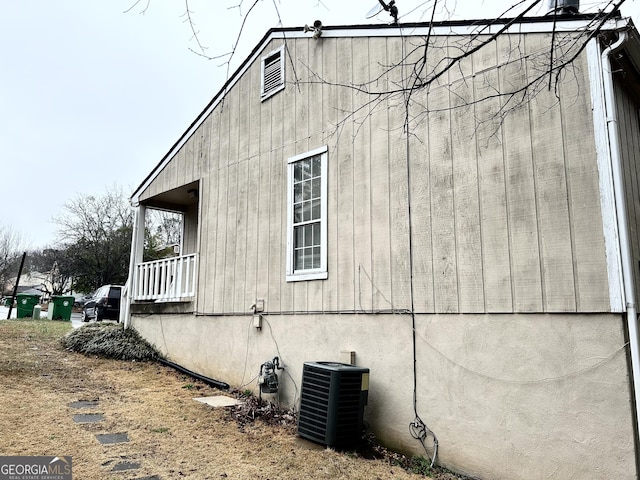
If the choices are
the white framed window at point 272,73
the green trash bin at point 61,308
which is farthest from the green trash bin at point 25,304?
the white framed window at point 272,73

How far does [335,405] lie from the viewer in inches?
178

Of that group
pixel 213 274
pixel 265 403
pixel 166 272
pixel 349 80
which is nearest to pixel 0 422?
pixel 265 403

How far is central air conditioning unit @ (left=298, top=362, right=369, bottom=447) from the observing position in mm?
4523

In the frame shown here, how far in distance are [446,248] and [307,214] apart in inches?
87.3

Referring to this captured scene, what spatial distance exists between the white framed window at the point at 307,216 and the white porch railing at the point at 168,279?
262 cm

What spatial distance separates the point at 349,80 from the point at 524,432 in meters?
4.49

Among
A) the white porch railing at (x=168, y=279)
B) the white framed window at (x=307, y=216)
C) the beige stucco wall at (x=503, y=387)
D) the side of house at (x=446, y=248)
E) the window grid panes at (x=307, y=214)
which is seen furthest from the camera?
the white porch railing at (x=168, y=279)

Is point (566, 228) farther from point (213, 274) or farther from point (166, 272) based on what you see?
point (166, 272)

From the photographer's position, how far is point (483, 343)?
419cm

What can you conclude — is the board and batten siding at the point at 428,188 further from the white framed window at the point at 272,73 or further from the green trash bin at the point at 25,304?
the green trash bin at the point at 25,304

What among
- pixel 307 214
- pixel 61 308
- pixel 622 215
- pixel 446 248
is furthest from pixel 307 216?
pixel 61 308

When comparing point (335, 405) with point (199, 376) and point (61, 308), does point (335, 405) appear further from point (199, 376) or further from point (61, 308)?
point (61, 308)

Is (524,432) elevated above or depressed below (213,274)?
below

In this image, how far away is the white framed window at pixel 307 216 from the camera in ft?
19.3
